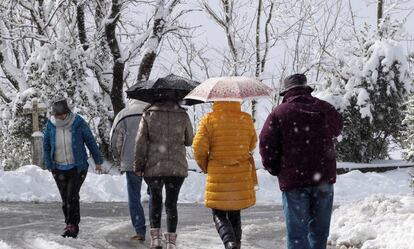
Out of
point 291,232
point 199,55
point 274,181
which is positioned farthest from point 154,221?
point 199,55

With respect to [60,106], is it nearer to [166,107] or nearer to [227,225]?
[166,107]

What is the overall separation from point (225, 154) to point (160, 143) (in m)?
1.01

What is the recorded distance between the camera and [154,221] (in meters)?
7.52

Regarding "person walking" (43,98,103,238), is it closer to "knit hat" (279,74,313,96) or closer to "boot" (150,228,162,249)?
"boot" (150,228,162,249)

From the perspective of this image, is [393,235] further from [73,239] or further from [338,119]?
[73,239]

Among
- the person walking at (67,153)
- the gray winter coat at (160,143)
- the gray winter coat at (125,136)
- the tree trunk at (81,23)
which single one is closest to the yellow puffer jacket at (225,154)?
the gray winter coat at (160,143)

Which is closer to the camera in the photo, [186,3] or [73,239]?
[73,239]

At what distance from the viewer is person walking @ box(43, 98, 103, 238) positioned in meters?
8.49

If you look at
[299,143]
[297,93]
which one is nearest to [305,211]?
[299,143]

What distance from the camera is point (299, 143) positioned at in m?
5.63

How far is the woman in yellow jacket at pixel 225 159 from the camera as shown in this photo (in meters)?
6.56

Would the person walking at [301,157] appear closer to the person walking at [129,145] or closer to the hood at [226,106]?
the hood at [226,106]

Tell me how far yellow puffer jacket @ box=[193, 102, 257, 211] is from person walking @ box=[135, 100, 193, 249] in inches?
28.5

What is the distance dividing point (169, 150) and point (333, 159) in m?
2.14
